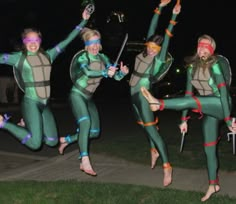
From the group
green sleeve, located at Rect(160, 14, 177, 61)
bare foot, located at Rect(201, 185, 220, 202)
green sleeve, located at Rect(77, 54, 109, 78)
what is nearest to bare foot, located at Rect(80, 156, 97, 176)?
green sleeve, located at Rect(77, 54, 109, 78)

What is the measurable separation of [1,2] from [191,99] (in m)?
19.7

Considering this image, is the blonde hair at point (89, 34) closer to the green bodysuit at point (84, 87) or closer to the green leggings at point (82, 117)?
the green bodysuit at point (84, 87)

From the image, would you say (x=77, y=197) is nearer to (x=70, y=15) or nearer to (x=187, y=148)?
(x=187, y=148)

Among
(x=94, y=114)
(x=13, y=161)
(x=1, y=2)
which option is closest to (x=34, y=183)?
(x=94, y=114)

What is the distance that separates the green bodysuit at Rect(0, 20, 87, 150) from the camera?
5.55 metres

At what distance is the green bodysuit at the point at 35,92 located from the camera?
5551 millimetres

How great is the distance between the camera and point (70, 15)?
24812 mm

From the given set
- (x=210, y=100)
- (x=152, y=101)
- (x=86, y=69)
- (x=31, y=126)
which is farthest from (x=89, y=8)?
(x=210, y=100)

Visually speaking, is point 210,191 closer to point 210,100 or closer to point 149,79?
point 210,100

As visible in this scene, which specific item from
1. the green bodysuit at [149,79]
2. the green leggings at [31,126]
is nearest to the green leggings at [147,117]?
the green bodysuit at [149,79]

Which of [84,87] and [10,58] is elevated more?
[10,58]

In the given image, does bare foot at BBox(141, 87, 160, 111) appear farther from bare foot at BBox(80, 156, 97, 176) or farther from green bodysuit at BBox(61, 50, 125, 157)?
bare foot at BBox(80, 156, 97, 176)

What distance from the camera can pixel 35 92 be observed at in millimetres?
5645

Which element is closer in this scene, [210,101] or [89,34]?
[210,101]
